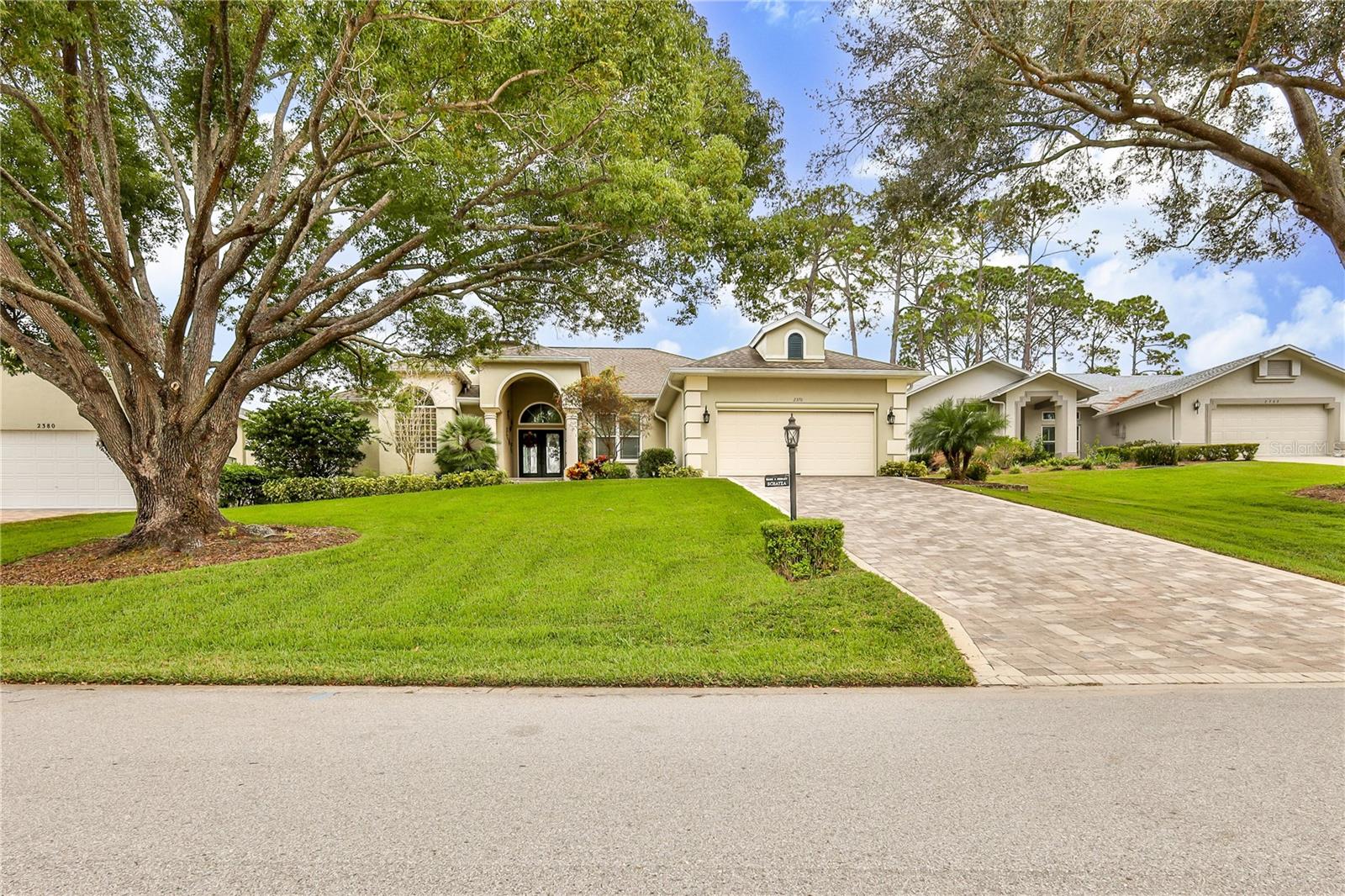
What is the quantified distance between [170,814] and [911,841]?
10.4 feet

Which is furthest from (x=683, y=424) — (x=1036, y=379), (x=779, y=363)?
(x=1036, y=379)

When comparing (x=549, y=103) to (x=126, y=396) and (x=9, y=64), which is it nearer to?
(x=9, y=64)

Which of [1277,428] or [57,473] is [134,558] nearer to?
[57,473]

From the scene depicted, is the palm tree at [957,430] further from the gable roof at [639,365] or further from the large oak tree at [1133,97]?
the gable roof at [639,365]

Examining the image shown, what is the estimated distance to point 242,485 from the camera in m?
15.3

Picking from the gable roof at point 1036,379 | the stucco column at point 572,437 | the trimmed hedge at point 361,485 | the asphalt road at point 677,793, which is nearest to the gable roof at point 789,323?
the stucco column at point 572,437

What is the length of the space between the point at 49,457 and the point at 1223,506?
2823 centimetres

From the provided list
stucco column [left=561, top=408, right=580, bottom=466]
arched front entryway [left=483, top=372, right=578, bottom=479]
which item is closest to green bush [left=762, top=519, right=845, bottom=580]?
stucco column [left=561, top=408, right=580, bottom=466]

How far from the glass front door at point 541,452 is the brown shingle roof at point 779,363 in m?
8.39

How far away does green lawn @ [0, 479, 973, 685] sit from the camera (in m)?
4.24

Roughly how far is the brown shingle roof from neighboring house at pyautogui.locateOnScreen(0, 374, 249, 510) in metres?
16.5

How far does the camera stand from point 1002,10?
771cm

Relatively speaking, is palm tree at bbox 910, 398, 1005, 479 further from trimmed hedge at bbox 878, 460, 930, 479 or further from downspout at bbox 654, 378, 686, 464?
downspout at bbox 654, 378, 686, 464

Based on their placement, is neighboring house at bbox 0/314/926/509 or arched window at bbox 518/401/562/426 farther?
arched window at bbox 518/401/562/426
